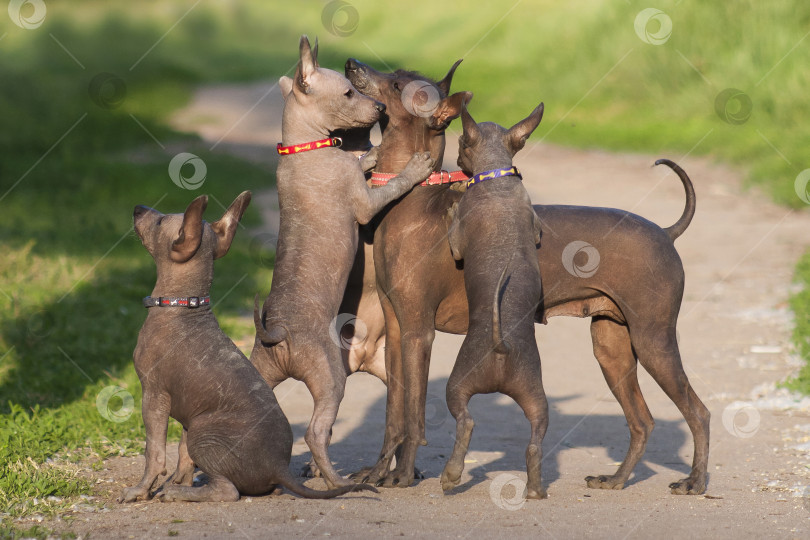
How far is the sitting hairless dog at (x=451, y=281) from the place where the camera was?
20.0ft

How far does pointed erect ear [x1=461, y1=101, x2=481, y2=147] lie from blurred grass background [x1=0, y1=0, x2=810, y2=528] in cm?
200

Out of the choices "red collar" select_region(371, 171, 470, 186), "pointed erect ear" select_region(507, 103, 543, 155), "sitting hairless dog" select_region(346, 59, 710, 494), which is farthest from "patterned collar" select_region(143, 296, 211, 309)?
"pointed erect ear" select_region(507, 103, 543, 155)

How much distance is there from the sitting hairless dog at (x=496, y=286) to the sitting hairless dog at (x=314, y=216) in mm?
409

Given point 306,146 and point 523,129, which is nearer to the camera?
point 306,146

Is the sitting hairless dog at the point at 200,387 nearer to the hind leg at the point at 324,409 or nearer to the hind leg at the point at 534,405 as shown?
the hind leg at the point at 324,409

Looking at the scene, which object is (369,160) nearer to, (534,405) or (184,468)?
(534,405)

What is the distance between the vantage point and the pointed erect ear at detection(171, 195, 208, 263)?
541 cm

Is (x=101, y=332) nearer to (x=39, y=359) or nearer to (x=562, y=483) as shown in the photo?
(x=39, y=359)

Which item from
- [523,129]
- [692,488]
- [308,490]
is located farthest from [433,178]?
[692,488]

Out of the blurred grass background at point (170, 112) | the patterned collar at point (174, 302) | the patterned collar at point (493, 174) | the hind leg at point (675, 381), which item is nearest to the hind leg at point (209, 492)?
the blurred grass background at point (170, 112)

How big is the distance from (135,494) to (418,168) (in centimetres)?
242

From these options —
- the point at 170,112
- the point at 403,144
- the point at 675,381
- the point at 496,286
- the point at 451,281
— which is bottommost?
the point at 675,381

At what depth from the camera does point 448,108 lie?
6117 mm

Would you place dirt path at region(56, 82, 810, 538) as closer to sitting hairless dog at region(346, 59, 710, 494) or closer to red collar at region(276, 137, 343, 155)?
sitting hairless dog at region(346, 59, 710, 494)
